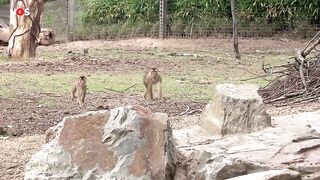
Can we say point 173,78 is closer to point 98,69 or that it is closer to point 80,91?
point 98,69

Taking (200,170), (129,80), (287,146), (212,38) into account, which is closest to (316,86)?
(287,146)

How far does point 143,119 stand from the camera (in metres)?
4.69

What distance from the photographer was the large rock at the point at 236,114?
17.2ft

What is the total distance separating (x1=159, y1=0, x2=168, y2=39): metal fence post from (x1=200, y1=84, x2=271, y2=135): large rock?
46.4ft

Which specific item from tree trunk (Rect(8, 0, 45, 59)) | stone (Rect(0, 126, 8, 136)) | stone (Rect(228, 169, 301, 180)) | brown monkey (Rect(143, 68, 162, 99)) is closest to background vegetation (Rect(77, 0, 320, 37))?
tree trunk (Rect(8, 0, 45, 59))

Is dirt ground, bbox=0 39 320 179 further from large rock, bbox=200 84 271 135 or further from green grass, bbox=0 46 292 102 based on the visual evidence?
large rock, bbox=200 84 271 135

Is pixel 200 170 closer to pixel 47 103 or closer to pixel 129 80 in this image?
pixel 47 103

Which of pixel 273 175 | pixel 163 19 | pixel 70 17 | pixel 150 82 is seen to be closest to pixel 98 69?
pixel 150 82

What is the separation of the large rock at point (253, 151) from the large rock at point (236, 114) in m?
0.07

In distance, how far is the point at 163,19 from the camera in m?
19.8

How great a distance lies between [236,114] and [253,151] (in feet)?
1.61

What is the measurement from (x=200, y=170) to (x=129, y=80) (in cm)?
665

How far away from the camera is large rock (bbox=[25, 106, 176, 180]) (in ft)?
14.7

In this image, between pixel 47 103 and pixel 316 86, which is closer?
pixel 316 86
